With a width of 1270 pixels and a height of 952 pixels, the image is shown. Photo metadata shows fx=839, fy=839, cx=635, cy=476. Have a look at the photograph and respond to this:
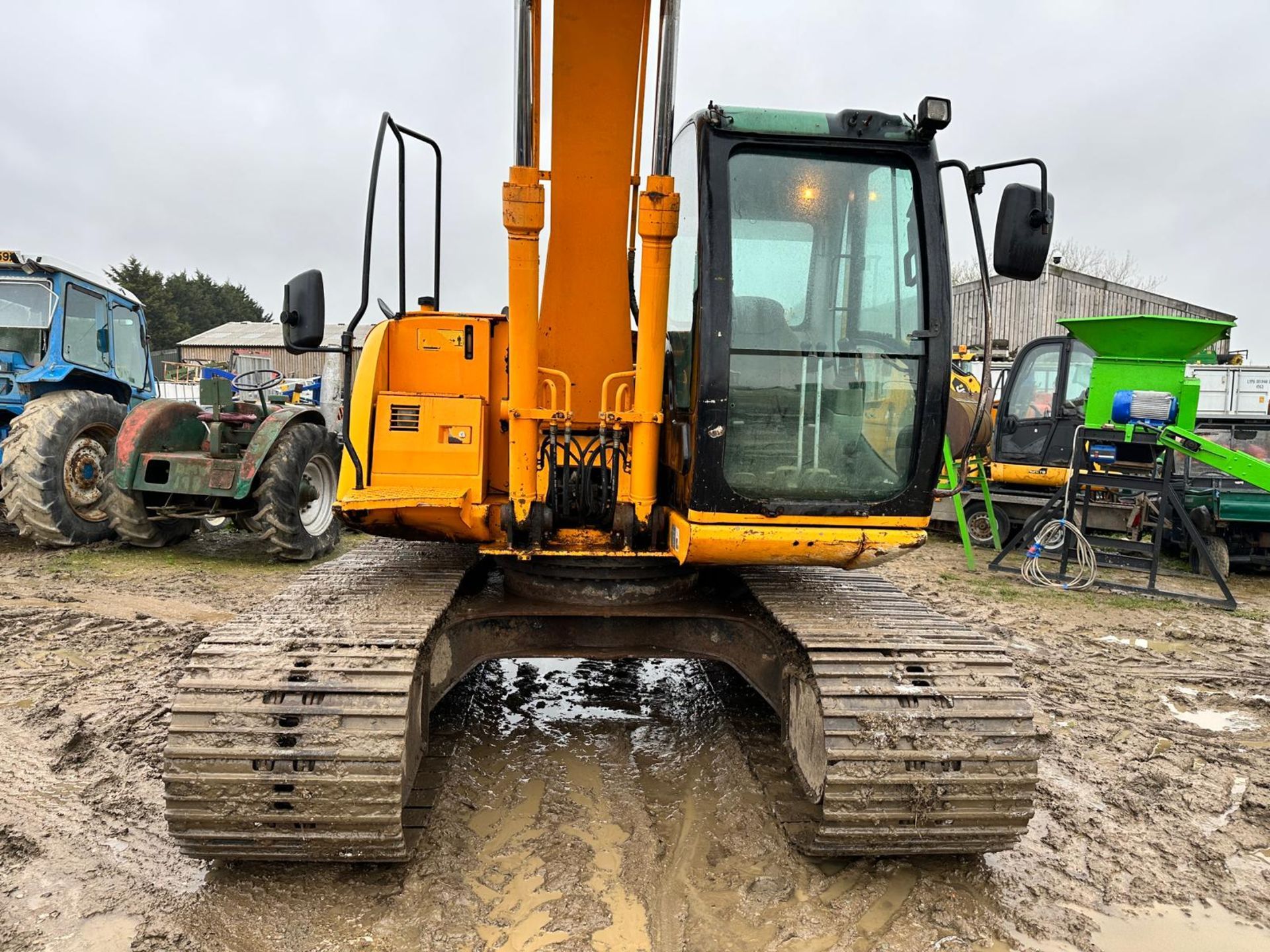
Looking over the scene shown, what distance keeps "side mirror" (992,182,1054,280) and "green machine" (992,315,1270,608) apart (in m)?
4.90

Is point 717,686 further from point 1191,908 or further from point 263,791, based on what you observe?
point 263,791

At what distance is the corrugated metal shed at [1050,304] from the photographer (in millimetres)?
21062

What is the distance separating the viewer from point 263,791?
242 cm

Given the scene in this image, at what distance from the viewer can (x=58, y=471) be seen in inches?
281

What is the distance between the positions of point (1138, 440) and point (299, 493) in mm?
7182

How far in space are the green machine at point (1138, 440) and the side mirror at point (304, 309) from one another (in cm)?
661

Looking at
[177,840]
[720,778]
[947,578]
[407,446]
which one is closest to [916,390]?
[720,778]

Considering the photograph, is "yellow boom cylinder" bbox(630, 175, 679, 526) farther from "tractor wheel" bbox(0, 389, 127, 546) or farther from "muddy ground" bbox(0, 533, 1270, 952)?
"tractor wheel" bbox(0, 389, 127, 546)

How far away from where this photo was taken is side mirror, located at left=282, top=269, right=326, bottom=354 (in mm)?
2996

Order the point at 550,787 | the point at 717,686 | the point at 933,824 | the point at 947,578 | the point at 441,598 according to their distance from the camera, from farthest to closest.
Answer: the point at 947,578 < the point at 717,686 < the point at 550,787 < the point at 441,598 < the point at 933,824

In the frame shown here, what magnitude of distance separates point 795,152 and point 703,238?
18.5 inches

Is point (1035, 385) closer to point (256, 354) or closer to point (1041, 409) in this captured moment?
point (1041, 409)

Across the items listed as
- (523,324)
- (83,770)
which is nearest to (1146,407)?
(523,324)

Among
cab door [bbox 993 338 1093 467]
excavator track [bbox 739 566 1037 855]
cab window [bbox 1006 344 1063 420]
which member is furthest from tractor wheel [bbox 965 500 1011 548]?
excavator track [bbox 739 566 1037 855]
